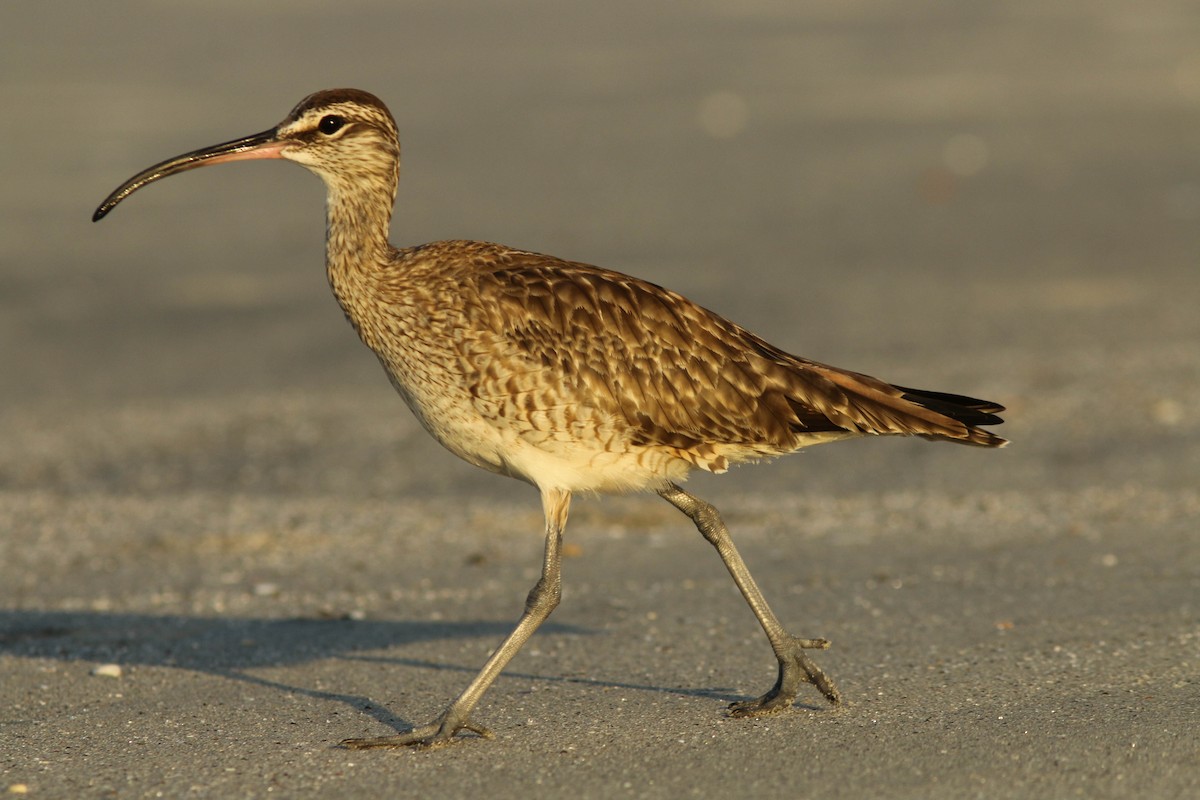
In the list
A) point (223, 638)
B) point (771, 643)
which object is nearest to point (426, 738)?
point (771, 643)

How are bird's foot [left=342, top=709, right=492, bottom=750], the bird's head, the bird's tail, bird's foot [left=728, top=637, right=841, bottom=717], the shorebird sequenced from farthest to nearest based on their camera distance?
1. the bird's head
2. the bird's tail
3. bird's foot [left=728, top=637, right=841, bottom=717]
4. the shorebird
5. bird's foot [left=342, top=709, right=492, bottom=750]

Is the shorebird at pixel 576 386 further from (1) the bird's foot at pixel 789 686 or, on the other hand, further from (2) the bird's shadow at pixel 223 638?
(2) the bird's shadow at pixel 223 638

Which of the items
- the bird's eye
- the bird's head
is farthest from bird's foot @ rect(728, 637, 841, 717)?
the bird's eye

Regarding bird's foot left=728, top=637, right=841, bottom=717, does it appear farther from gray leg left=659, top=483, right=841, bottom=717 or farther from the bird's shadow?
the bird's shadow

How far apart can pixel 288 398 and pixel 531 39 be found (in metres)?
19.1

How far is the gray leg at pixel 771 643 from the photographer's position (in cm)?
625

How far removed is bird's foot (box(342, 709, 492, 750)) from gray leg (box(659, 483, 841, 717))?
1025 mm

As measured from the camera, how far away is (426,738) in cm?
594

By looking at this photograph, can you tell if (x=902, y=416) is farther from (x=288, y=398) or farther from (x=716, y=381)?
(x=288, y=398)

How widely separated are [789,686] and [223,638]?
2.90 meters

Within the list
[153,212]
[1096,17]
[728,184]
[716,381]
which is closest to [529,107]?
[728,184]

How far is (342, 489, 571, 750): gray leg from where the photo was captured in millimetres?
5934

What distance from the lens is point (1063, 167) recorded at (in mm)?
19422

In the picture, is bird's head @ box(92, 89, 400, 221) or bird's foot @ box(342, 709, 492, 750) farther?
bird's head @ box(92, 89, 400, 221)
